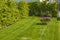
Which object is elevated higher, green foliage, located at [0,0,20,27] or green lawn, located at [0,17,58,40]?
green foliage, located at [0,0,20,27]

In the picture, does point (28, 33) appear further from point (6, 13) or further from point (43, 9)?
point (43, 9)

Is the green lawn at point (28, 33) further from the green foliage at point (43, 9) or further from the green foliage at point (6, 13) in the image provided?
the green foliage at point (43, 9)

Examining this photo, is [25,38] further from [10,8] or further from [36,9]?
[36,9]

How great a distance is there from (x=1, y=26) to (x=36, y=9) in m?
26.5

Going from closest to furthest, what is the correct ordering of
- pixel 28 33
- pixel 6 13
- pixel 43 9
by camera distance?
pixel 28 33 → pixel 6 13 → pixel 43 9

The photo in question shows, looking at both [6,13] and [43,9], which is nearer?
[6,13]

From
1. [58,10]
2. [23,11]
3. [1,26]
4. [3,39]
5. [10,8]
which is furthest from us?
[58,10]

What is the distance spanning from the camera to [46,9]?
49469 mm

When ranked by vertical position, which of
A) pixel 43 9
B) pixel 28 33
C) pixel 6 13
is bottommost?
pixel 43 9

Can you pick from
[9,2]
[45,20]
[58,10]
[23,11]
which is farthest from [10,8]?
[58,10]

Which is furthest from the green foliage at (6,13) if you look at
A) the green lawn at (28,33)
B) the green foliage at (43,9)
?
the green foliage at (43,9)

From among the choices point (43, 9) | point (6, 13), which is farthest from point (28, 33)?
point (43, 9)

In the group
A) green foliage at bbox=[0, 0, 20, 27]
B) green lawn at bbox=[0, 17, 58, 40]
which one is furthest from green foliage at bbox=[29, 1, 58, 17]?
green lawn at bbox=[0, 17, 58, 40]

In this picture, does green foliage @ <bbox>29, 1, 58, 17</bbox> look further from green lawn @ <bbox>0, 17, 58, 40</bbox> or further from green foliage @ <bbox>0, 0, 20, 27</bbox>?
green lawn @ <bbox>0, 17, 58, 40</bbox>
